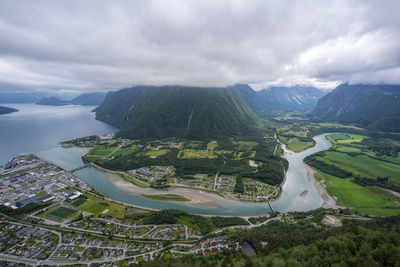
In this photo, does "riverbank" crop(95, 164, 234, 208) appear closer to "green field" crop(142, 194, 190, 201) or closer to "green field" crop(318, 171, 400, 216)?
"green field" crop(142, 194, 190, 201)

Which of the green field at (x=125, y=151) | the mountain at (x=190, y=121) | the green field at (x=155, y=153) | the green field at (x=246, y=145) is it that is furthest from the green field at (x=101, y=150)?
the green field at (x=246, y=145)

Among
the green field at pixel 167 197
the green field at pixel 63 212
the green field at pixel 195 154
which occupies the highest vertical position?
the green field at pixel 195 154

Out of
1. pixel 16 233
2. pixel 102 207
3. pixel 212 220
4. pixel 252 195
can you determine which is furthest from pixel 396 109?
pixel 16 233

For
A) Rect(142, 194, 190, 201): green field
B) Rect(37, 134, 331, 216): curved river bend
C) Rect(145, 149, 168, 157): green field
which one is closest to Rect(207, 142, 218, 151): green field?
Rect(145, 149, 168, 157): green field

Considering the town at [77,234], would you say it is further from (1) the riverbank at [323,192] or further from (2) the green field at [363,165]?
(2) the green field at [363,165]

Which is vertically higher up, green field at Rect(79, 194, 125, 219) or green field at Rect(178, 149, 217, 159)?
green field at Rect(178, 149, 217, 159)
